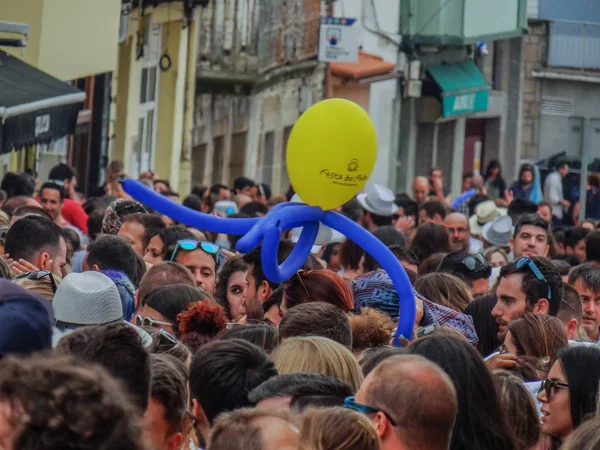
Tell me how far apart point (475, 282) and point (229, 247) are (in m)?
3.88

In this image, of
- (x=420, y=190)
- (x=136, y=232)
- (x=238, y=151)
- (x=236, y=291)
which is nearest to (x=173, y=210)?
(x=236, y=291)

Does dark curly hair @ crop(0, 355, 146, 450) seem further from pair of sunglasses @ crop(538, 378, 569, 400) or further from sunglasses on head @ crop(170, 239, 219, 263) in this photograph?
sunglasses on head @ crop(170, 239, 219, 263)

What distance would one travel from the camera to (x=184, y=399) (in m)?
5.30

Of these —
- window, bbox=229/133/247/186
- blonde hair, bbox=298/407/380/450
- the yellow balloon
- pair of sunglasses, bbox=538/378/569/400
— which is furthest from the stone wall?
blonde hair, bbox=298/407/380/450

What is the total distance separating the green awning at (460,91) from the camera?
34.1 meters

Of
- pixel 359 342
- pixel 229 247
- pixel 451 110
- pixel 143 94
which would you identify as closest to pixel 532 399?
pixel 359 342

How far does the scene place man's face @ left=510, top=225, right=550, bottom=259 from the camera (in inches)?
495

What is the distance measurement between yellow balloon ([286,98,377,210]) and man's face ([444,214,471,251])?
6930 mm

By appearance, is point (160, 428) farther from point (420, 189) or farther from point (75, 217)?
point (420, 189)

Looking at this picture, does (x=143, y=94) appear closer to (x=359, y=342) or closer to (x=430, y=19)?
(x=430, y=19)

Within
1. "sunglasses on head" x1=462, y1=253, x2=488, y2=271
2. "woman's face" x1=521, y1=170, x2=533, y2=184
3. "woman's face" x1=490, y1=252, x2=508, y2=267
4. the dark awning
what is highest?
the dark awning

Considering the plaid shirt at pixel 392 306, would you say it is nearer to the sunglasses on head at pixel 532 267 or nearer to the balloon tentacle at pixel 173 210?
the sunglasses on head at pixel 532 267

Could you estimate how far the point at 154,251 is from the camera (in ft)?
36.5

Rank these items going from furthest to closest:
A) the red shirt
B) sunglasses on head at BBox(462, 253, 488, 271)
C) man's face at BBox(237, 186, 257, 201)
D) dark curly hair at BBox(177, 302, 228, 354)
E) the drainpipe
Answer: the drainpipe, man's face at BBox(237, 186, 257, 201), the red shirt, sunglasses on head at BBox(462, 253, 488, 271), dark curly hair at BBox(177, 302, 228, 354)
